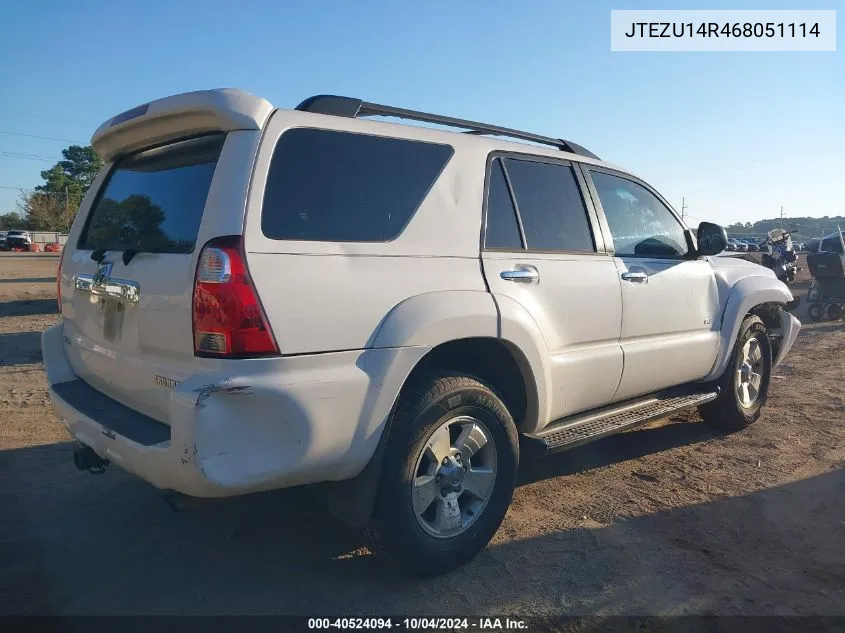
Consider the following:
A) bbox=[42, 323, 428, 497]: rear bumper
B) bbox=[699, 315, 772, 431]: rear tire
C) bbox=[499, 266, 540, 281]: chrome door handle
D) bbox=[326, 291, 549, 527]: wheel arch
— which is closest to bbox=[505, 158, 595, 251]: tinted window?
bbox=[499, 266, 540, 281]: chrome door handle

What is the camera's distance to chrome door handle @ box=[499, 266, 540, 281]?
343 cm

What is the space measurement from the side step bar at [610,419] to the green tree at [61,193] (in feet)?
238

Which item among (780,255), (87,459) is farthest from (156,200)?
(780,255)

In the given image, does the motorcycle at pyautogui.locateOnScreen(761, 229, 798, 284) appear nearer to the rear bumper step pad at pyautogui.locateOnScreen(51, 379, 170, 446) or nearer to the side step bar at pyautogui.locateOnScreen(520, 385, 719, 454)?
the side step bar at pyautogui.locateOnScreen(520, 385, 719, 454)

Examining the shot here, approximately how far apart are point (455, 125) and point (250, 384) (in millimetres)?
1995

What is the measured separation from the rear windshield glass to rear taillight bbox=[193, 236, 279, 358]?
0.22m

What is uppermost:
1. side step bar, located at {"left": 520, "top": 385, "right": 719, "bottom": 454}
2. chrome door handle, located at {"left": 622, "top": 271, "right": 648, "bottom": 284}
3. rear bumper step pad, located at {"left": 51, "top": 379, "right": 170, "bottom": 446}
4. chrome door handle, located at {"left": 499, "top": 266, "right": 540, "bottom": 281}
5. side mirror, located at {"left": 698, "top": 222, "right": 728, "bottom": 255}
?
side mirror, located at {"left": 698, "top": 222, "right": 728, "bottom": 255}

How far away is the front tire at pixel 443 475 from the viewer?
2.95 metres

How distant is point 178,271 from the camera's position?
8.86 feet

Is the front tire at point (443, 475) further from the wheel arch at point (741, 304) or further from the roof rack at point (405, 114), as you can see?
the wheel arch at point (741, 304)

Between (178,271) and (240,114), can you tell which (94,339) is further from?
(240,114)

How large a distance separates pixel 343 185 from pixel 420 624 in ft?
6.03

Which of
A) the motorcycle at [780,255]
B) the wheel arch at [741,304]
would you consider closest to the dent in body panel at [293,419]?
the wheel arch at [741,304]

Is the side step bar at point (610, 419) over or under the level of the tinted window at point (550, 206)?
under
